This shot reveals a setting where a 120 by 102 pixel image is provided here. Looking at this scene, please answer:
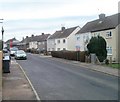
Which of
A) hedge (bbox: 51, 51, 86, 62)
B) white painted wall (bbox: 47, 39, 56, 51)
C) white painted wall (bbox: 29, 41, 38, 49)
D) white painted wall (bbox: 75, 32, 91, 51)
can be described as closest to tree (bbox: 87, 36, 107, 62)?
hedge (bbox: 51, 51, 86, 62)

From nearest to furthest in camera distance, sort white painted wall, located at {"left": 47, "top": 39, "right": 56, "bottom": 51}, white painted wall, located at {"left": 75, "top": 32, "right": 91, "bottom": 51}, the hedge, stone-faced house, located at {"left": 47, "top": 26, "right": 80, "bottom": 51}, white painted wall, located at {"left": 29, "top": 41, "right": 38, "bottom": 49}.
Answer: the hedge, white painted wall, located at {"left": 75, "top": 32, "right": 91, "bottom": 51}, stone-faced house, located at {"left": 47, "top": 26, "right": 80, "bottom": 51}, white painted wall, located at {"left": 47, "top": 39, "right": 56, "bottom": 51}, white painted wall, located at {"left": 29, "top": 41, "right": 38, "bottom": 49}

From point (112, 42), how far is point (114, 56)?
2.37 meters

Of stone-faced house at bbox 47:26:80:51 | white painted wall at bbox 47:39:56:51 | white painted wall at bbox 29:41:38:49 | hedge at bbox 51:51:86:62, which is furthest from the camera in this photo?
white painted wall at bbox 29:41:38:49

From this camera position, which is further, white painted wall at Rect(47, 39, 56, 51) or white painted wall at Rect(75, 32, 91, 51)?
white painted wall at Rect(47, 39, 56, 51)

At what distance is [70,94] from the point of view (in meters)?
14.3

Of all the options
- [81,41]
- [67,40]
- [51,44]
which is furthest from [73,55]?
[51,44]

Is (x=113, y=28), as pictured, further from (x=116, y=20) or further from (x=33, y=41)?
(x=33, y=41)

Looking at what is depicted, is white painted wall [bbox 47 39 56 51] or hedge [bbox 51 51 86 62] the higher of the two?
white painted wall [bbox 47 39 56 51]

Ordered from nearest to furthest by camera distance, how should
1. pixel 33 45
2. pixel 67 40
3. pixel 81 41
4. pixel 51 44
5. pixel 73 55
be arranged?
pixel 73 55 < pixel 81 41 < pixel 67 40 < pixel 51 44 < pixel 33 45

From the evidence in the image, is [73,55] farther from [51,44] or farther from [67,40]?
[51,44]

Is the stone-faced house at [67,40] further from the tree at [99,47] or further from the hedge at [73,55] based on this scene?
the tree at [99,47]

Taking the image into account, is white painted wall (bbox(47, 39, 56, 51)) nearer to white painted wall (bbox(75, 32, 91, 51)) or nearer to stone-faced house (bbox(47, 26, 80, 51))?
stone-faced house (bbox(47, 26, 80, 51))

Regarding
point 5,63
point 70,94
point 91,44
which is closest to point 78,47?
point 91,44

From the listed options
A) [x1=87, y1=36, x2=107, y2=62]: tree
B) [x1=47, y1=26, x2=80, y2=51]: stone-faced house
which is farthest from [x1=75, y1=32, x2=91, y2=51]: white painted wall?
[x1=87, y1=36, x2=107, y2=62]: tree
